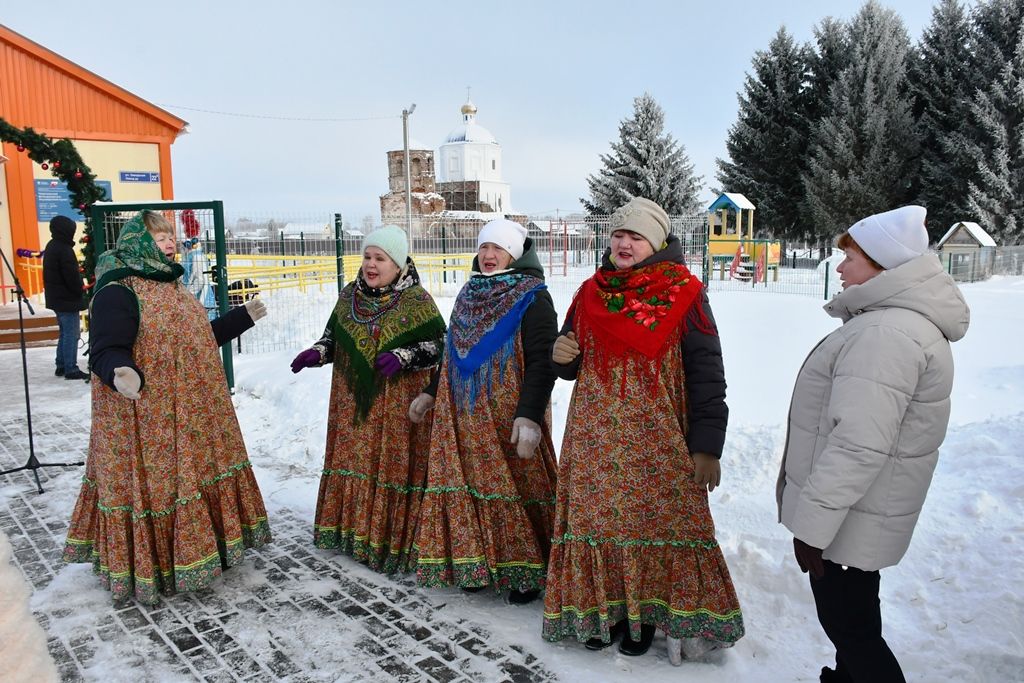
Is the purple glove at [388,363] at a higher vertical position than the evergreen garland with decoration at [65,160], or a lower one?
lower

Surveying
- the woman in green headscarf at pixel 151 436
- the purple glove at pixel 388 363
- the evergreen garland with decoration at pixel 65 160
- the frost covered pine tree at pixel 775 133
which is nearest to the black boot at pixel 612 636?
the purple glove at pixel 388 363

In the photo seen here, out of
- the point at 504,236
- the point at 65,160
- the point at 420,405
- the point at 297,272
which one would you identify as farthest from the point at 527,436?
the point at 297,272

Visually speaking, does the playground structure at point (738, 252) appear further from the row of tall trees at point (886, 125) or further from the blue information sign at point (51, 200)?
the blue information sign at point (51, 200)

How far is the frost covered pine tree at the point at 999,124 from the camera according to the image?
78.7 ft

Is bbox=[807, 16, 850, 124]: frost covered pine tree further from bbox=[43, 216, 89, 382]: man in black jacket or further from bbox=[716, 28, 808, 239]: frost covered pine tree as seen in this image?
bbox=[43, 216, 89, 382]: man in black jacket

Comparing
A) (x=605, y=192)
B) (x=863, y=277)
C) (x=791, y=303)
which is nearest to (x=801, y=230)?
(x=605, y=192)

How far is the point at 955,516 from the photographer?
149 inches

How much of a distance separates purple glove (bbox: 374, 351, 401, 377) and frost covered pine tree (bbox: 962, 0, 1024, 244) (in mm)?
26182

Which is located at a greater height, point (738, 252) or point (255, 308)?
point (738, 252)

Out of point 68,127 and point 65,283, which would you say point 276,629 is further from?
point 68,127

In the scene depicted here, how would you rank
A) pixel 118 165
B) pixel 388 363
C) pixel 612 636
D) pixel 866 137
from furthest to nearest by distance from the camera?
pixel 866 137
pixel 118 165
pixel 388 363
pixel 612 636

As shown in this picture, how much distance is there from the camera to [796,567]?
3.46 m

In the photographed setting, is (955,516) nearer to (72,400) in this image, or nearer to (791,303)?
(72,400)

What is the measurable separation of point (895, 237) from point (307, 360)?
2.77 m
